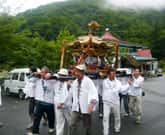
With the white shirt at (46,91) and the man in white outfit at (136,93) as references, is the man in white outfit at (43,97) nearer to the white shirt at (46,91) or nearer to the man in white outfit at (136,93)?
the white shirt at (46,91)

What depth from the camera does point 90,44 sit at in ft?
33.1

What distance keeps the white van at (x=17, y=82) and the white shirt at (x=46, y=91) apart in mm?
8422

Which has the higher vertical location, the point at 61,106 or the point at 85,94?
the point at 85,94

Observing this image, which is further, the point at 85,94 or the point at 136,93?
the point at 136,93

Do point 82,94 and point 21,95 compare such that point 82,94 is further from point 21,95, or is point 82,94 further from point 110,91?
point 21,95

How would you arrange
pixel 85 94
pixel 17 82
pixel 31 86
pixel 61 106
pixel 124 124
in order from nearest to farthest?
1. pixel 85 94
2. pixel 61 106
3. pixel 31 86
4. pixel 124 124
5. pixel 17 82

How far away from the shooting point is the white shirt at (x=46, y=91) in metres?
7.18

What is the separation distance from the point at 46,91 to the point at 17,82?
30.5ft

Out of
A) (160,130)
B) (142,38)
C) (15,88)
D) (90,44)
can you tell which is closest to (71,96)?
(160,130)

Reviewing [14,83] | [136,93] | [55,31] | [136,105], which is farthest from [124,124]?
[55,31]

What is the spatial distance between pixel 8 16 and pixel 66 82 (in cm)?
1379

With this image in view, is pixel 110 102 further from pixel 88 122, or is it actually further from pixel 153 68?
pixel 153 68

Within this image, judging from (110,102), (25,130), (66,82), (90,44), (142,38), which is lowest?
(25,130)

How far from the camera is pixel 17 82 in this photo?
53.0 feet
